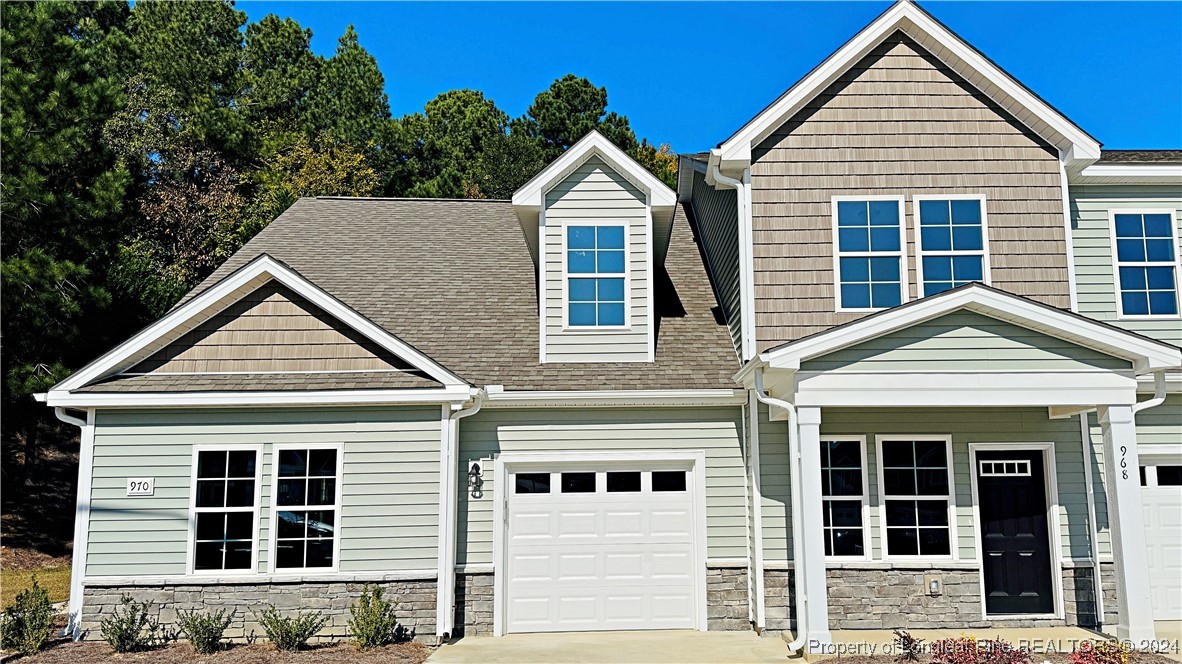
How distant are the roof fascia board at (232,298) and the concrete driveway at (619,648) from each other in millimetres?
3128

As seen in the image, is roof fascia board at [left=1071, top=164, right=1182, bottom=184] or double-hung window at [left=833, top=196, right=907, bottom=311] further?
roof fascia board at [left=1071, top=164, right=1182, bottom=184]

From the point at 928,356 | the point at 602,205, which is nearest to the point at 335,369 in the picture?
the point at 602,205

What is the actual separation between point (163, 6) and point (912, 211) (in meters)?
31.2

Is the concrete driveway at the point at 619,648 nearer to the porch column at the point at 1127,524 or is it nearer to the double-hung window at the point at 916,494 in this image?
the double-hung window at the point at 916,494

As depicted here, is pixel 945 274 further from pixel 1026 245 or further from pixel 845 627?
pixel 845 627

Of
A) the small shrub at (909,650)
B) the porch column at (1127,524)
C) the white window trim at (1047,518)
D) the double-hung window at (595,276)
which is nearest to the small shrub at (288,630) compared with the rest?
the double-hung window at (595,276)

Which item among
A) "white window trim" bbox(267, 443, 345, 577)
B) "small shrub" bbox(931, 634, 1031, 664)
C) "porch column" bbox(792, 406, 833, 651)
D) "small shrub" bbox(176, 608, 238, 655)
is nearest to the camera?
"small shrub" bbox(931, 634, 1031, 664)

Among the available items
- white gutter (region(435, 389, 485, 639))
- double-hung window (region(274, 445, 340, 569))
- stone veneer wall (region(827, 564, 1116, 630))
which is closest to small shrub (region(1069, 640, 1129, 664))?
stone veneer wall (region(827, 564, 1116, 630))

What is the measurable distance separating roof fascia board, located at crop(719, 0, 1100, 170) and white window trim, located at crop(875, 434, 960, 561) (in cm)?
395

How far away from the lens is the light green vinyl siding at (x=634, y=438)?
11000mm

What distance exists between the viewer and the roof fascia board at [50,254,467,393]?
413 inches

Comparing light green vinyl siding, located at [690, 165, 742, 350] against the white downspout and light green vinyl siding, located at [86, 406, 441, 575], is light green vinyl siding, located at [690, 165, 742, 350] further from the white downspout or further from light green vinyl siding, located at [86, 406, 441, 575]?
light green vinyl siding, located at [86, 406, 441, 575]

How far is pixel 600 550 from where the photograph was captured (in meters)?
11.1

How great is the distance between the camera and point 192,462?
10477mm
